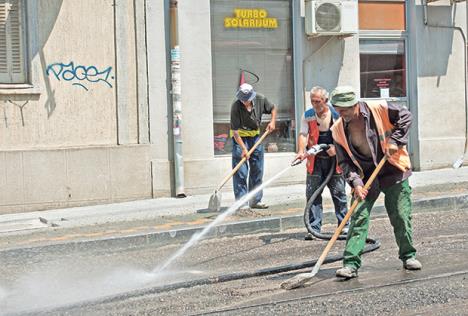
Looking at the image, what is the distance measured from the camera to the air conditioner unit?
543 inches

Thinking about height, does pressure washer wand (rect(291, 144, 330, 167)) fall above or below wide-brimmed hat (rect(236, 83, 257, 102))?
below

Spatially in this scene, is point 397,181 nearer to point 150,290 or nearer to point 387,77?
point 150,290

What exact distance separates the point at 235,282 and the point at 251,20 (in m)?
7.49

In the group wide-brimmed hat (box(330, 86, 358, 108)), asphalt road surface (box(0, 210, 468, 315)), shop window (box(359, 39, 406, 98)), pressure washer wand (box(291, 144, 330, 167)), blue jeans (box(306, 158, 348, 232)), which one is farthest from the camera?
shop window (box(359, 39, 406, 98))

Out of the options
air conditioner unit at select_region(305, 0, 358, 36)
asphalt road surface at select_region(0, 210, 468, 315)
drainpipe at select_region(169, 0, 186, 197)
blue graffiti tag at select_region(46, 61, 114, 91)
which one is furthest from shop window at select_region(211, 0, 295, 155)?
asphalt road surface at select_region(0, 210, 468, 315)

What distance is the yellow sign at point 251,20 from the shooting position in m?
13.7

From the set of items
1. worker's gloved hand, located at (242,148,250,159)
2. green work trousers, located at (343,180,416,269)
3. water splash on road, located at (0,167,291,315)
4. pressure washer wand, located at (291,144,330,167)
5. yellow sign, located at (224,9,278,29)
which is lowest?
water splash on road, located at (0,167,291,315)

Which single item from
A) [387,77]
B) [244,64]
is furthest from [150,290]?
[387,77]

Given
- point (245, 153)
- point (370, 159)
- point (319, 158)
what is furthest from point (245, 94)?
point (370, 159)

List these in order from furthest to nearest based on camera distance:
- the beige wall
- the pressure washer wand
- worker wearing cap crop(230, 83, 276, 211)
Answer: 1. the beige wall
2. worker wearing cap crop(230, 83, 276, 211)
3. the pressure washer wand

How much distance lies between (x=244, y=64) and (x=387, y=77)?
10.0ft

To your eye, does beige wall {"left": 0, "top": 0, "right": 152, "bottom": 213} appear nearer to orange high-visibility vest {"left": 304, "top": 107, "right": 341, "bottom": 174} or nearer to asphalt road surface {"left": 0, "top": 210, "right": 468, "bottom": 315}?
asphalt road surface {"left": 0, "top": 210, "right": 468, "bottom": 315}

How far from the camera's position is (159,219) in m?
10.9

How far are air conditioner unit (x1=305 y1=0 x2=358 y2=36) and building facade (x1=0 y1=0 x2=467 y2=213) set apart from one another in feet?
0.08
